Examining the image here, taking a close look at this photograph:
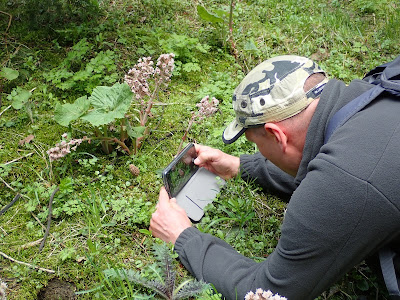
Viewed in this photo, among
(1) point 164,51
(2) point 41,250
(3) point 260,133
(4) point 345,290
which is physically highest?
(3) point 260,133

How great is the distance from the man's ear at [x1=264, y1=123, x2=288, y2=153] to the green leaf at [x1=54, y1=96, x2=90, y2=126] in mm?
1483

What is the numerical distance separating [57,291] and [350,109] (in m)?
1.99

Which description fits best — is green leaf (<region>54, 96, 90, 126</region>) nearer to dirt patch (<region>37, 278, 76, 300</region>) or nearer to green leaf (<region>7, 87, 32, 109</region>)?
green leaf (<region>7, 87, 32, 109</region>)

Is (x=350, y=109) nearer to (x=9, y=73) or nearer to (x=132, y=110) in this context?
(x=132, y=110)

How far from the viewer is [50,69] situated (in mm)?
4004

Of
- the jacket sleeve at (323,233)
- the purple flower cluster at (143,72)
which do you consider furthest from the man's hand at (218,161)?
the jacket sleeve at (323,233)

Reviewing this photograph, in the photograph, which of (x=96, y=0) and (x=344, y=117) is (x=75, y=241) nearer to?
(x=344, y=117)

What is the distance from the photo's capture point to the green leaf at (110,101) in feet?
10.1

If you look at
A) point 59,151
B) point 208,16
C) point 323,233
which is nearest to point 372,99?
point 323,233

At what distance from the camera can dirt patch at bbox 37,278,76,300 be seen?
101 inches

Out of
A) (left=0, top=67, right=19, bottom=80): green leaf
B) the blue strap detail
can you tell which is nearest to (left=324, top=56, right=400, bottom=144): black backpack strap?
the blue strap detail

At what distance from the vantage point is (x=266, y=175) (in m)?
3.13

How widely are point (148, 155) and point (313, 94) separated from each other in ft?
5.16

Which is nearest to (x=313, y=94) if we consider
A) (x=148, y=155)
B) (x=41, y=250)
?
(x=148, y=155)
